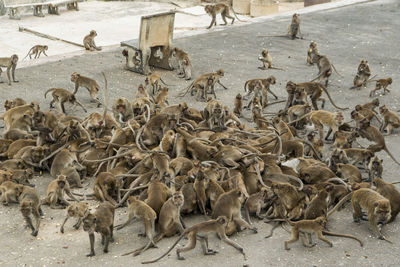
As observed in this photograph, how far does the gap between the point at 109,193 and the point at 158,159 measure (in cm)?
88

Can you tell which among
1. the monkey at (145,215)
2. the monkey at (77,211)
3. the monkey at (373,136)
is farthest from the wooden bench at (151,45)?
the monkey at (145,215)

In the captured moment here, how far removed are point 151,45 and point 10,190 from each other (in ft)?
24.6

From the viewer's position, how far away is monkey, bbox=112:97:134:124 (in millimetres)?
11658

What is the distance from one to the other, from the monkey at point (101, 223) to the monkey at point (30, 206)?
1077 mm

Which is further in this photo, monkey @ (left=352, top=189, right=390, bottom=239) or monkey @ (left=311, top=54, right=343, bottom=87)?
monkey @ (left=311, top=54, right=343, bottom=87)

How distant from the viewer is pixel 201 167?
873 centimetres

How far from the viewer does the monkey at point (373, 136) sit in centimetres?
1070

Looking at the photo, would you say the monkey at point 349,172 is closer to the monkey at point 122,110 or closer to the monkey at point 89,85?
the monkey at point 122,110

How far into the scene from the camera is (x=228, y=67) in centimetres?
1617

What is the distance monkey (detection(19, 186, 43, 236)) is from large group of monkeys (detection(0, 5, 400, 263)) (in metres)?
0.01

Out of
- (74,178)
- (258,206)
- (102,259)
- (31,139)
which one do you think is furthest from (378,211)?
(31,139)

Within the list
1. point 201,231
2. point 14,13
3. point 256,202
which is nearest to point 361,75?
point 256,202

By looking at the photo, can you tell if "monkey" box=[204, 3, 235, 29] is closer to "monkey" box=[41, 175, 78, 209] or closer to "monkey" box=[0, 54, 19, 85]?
"monkey" box=[0, 54, 19, 85]

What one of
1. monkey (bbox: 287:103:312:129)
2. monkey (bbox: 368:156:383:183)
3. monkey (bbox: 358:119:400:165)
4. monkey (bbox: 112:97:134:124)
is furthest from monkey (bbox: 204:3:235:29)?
monkey (bbox: 368:156:383:183)
